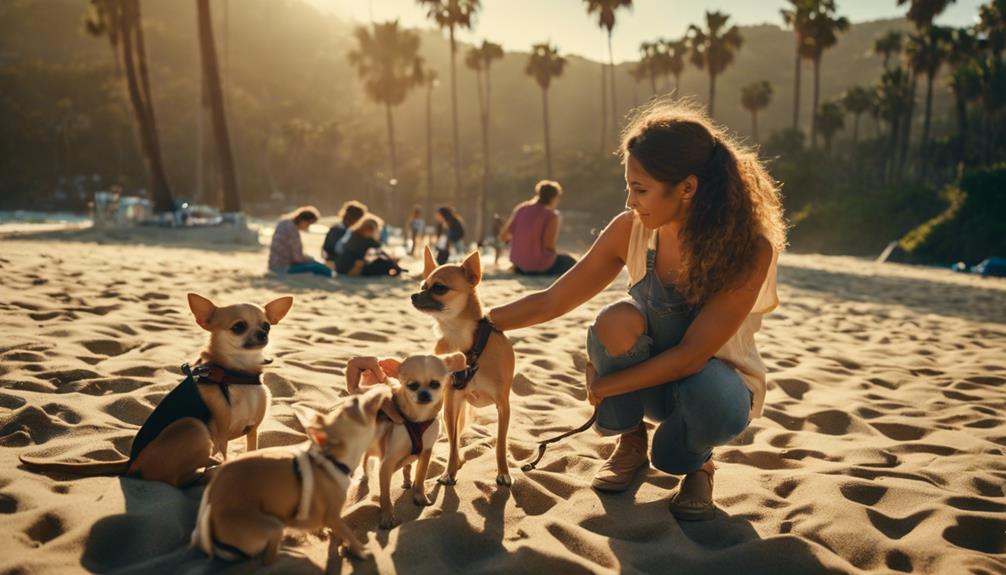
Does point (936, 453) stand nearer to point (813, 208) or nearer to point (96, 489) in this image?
point (96, 489)

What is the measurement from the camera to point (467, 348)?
3135mm

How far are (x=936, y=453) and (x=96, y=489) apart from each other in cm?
393

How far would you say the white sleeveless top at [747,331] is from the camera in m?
3.04

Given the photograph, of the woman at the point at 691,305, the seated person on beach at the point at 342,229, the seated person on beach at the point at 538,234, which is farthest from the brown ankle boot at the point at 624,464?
the seated person on beach at the point at 342,229

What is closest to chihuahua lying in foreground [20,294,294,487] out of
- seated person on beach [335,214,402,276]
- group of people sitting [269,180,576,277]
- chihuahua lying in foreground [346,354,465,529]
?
chihuahua lying in foreground [346,354,465,529]

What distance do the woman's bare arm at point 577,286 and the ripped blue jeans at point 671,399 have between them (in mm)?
213

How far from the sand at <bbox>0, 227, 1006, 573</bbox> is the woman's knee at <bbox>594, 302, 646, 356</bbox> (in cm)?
67

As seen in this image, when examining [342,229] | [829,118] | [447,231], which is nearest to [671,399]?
[342,229]

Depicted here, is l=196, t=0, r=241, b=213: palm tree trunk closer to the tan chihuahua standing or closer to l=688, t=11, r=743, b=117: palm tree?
the tan chihuahua standing

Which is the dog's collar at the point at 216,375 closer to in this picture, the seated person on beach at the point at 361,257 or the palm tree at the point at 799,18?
the seated person on beach at the point at 361,257

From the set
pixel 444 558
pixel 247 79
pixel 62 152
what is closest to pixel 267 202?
pixel 62 152

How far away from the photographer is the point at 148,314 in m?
5.78

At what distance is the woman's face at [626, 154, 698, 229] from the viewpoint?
2.85m

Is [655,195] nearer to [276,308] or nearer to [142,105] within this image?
[276,308]
